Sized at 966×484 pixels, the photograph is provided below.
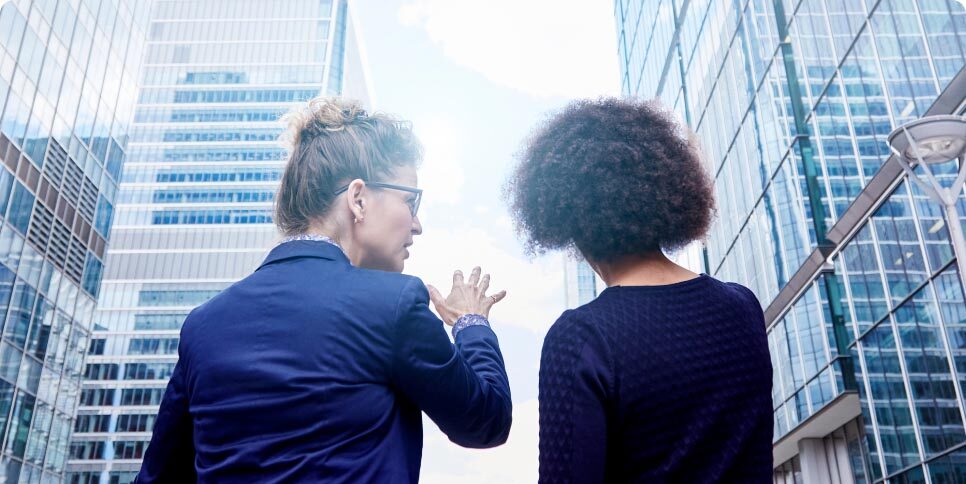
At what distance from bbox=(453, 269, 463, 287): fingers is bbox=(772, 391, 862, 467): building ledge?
57.7ft

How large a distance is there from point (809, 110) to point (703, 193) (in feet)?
62.4

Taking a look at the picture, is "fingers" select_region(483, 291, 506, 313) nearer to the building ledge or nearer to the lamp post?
the lamp post

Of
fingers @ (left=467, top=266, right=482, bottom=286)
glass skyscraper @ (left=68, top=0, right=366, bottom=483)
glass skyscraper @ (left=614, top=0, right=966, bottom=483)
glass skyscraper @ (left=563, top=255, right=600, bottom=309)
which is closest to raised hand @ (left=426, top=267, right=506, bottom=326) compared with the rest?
fingers @ (left=467, top=266, right=482, bottom=286)

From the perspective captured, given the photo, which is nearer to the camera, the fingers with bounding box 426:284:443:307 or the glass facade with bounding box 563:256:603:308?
the fingers with bounding box 426:284:443:307

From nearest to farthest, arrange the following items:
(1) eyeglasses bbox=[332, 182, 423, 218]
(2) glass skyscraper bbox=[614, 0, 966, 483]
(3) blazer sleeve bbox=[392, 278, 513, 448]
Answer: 1. (3) blazer sleeve bbox=[392, 278, 513, 448]
2. (1) eyeglasses bbox=[332, 182, 423, 218]
3. (2) glass skyscraper bbox=[614, 0, 966, 483]

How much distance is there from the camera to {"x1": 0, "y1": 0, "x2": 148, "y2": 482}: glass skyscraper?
27781 millimetres

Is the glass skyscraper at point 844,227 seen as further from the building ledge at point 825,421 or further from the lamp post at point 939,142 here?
the lamp post at point 939,142

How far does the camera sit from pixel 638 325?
1939 millimetres

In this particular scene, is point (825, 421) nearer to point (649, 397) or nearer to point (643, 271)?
point (643, 271)

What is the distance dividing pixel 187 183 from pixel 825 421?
8717 centimetres

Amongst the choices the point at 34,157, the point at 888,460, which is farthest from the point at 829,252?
the point at 34,157

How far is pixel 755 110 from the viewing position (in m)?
23.3

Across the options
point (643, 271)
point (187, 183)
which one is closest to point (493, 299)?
point (643, 271)

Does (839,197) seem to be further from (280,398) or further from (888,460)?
(280,398)
